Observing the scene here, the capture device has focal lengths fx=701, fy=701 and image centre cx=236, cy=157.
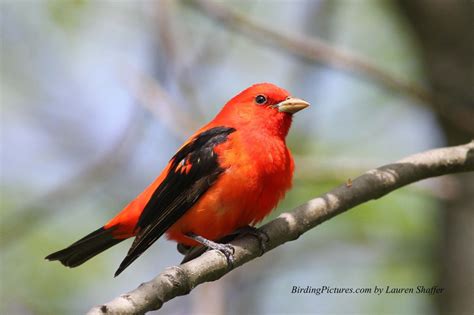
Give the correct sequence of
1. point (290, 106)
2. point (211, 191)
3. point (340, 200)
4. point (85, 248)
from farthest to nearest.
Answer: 1. point (290, 106)
2. point (85, 248)
3. point (211, 191)
4. point (340, 200)

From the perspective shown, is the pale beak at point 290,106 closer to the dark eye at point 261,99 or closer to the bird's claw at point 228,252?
the dark eye at point 261,99

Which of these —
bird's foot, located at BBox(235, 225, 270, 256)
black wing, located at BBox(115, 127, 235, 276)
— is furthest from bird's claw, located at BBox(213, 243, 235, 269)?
black wing, located at BBox(115, 127, 235, 276)

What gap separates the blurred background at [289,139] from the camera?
7.43 m

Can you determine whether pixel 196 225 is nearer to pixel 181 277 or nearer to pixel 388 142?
pixel 181 277

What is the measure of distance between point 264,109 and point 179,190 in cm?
112

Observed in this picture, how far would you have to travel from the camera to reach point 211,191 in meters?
5.36

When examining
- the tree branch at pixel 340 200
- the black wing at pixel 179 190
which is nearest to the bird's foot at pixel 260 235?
the tree branch at pixel 340 200

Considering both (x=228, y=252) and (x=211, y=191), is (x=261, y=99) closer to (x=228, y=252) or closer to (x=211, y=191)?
(x=211, y=191)

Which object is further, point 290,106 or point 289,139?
point 289,139

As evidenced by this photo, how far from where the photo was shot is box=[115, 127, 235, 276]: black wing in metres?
5.29

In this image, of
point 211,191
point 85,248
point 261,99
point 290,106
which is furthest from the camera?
point 261,99

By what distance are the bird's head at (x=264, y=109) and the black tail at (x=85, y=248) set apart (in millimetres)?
1409

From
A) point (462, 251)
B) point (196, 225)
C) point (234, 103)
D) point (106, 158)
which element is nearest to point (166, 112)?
point (106, 158)

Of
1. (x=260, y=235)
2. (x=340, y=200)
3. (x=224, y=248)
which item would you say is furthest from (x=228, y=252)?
(x=340, y=200)
